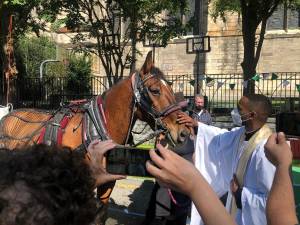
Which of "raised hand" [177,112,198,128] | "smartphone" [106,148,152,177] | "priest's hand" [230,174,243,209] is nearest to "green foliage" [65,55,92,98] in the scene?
"raised hand" [177,112,198,128]

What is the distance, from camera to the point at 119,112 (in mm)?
5484

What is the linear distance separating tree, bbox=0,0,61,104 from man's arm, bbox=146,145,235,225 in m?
11.3

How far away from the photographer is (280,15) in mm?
34750

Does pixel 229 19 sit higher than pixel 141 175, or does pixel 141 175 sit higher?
pixel 229 19

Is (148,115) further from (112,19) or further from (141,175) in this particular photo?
(112,19)

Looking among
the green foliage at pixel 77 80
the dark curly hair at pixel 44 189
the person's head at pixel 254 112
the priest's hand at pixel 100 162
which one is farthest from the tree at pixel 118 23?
the dark curly hair at pixel 44 189

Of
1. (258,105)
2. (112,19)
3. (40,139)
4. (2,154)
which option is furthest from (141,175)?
(112,19)

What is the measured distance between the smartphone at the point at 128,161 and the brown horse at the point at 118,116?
308cm

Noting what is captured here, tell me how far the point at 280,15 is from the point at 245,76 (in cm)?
1890

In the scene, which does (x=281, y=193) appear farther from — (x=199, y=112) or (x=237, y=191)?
(x=199, y=112)

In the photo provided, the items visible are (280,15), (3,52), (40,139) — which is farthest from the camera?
(280,15)

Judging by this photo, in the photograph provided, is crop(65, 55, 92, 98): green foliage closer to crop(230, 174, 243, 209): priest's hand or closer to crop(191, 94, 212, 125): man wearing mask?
crop(191, 94, 212, 125): man wearing mask

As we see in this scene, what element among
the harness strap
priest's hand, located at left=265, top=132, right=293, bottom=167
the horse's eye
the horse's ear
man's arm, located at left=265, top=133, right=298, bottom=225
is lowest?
the harness strap

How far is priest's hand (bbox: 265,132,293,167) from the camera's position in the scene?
2057mm
